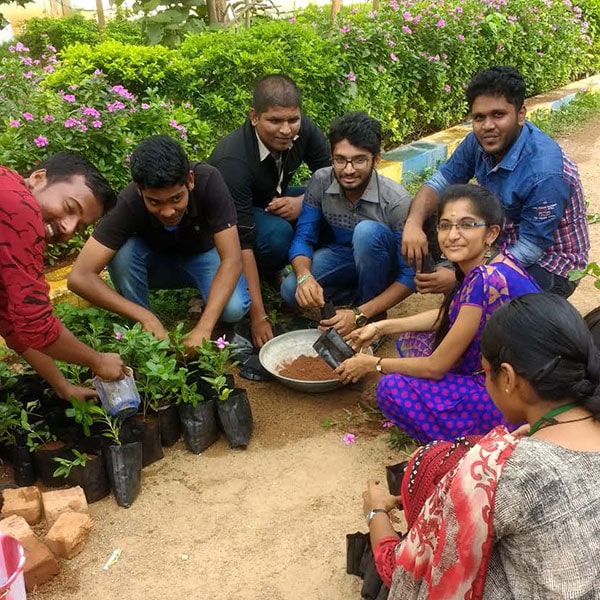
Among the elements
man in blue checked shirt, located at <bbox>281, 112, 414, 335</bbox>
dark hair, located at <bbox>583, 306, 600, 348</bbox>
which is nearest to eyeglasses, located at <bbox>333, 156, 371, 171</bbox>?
man in blue checked shirt, located at <bbox>281, 112, 414, 335</bbox>

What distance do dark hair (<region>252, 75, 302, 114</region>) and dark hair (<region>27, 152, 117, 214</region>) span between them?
1586 mm

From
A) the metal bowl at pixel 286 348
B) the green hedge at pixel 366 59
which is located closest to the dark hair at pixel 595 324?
the metal bowl at pixel 286 348

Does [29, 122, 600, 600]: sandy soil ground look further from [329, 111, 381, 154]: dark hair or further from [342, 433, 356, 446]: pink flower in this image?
[329, 111, 381, 154]: dark hair

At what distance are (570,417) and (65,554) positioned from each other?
1.98 meters

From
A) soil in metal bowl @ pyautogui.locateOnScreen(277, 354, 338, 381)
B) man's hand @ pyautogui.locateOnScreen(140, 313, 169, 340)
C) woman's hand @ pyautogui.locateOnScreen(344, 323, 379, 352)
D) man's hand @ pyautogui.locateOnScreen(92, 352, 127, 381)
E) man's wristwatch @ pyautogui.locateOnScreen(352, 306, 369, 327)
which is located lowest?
soil in metal bowl @ pyautogui.locateOnScreen(277, 354, 338, 381)

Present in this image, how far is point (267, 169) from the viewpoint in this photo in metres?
4.38

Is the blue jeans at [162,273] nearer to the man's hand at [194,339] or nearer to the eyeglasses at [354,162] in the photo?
the man's hand at [194,339]

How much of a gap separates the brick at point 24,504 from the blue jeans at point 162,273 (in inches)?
54.9

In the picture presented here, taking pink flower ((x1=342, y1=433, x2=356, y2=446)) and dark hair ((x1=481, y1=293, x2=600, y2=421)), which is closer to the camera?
dark hair ((x1=481, y1=293, x2=600, y2=421))

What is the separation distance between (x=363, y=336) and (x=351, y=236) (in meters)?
1.05

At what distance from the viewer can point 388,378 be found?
3.13 meters

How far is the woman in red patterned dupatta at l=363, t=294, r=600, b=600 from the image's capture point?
59.4 inches

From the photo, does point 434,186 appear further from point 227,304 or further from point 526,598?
point 526,598

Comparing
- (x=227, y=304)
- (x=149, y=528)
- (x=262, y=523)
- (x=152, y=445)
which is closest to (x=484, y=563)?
(x=262, y=523)
